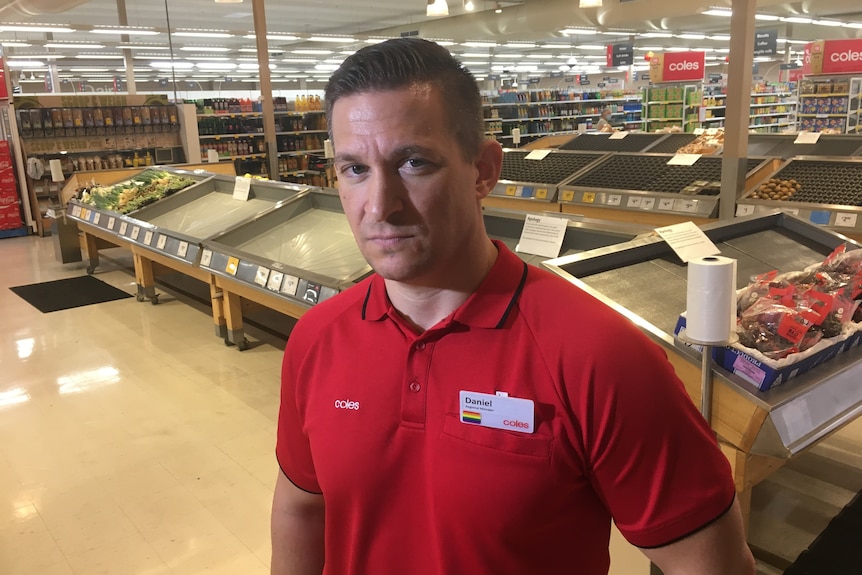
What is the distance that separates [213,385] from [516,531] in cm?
369

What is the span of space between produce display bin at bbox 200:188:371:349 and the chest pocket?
2.47 metres

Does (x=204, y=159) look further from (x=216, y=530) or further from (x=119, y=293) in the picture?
(x=216, y=530)

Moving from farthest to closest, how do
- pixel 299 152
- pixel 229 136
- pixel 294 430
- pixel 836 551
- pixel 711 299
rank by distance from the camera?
pixel 299 152
pixel 229 136
pixel 836 551
pixel 711 299
pixel 294 430

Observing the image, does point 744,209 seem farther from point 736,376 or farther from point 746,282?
point 736,376

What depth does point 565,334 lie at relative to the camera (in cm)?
94

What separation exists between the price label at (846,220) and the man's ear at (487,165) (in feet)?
13.6

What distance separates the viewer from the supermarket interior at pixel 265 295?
2.07 m

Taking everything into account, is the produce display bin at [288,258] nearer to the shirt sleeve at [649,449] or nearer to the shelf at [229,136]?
the shirt sleeve at [649,449]

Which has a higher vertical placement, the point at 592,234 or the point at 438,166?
the point at 438,166

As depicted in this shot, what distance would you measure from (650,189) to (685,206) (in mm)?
460

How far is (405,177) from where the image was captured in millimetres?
945

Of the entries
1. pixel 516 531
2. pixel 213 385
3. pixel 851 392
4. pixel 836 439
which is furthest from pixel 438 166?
pixel 213 385

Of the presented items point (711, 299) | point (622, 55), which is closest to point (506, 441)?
point (711, 299)

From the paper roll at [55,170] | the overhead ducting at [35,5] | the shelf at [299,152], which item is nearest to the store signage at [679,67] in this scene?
the shelf at [299,152]
